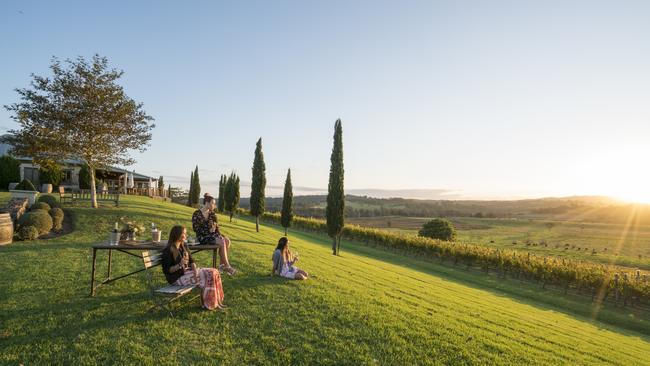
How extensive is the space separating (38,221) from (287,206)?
21.9 m

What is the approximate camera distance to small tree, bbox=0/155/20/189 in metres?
32.6

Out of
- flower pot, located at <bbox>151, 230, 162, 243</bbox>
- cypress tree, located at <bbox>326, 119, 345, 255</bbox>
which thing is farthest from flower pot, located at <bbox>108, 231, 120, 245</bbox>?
cypress tree, located at <bbox>326, 119, 345, 255</bbox>

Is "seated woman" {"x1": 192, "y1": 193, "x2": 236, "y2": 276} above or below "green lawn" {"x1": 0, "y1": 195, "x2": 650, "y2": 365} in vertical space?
above

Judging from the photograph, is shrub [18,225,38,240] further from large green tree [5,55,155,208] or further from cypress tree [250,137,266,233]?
cypress tree [250,137,266,233]

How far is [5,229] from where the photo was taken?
1396cm

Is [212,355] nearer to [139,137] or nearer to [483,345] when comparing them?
[483,345]

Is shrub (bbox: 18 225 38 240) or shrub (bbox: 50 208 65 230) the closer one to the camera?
shrub (bbox: 18 225 38 240)

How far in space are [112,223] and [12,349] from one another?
14522mm

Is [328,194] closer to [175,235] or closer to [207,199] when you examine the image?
[207,199]

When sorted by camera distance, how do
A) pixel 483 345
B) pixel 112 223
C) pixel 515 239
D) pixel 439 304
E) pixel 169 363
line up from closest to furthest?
pixel 169 363, pixel 483 345, pixel 439 304, pixel 112 223, pixel 515 239

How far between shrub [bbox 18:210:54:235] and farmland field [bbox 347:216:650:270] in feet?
178

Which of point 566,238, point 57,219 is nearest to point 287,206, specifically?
point 57,219

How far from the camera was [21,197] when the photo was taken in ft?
65.9

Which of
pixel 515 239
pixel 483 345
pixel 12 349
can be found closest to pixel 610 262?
pixel 515 239
